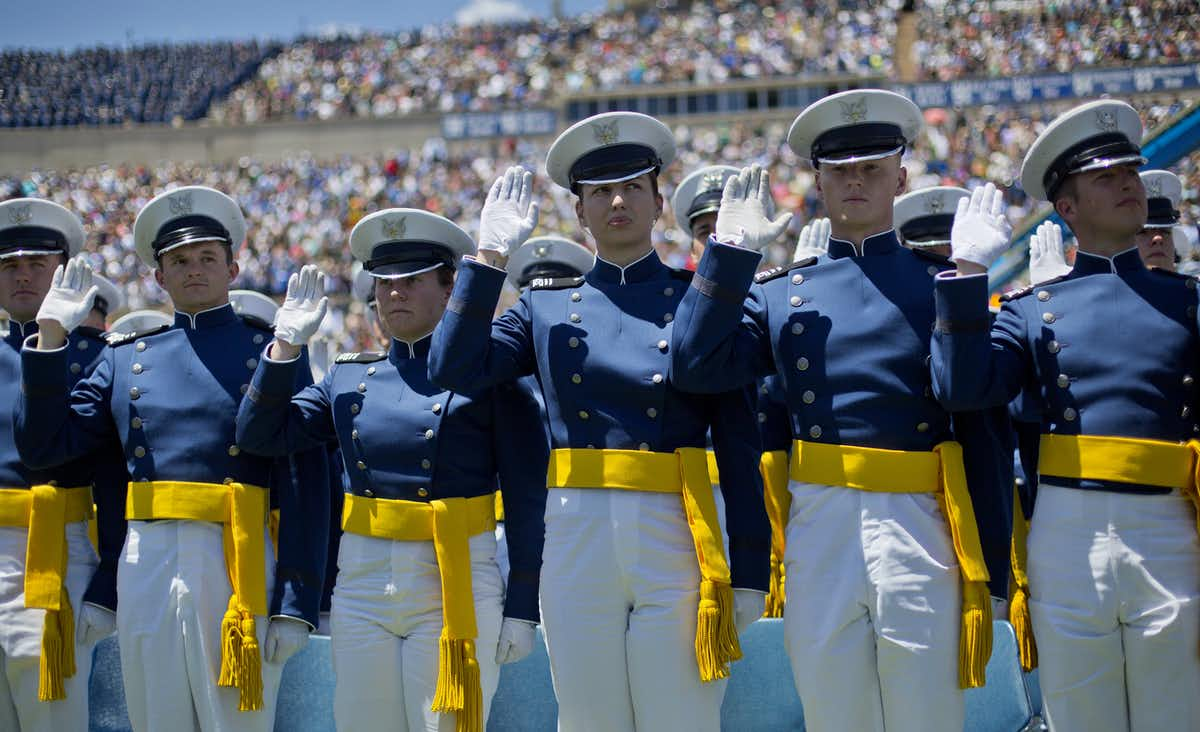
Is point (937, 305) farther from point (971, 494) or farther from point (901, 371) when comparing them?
point (971, 494)

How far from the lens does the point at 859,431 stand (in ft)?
11.2

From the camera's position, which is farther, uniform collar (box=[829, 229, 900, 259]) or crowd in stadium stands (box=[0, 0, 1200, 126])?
crowd in stadium stands (box=[0, 0, 1200, 126])

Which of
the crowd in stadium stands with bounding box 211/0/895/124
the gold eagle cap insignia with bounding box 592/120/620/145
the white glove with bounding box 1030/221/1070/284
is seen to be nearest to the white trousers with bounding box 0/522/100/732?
the gold eagle cap insignia with bounding box 592/120/620/145

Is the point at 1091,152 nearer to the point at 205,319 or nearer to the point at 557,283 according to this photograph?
the point at 557,283

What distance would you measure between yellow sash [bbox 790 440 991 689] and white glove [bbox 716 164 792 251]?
601mm

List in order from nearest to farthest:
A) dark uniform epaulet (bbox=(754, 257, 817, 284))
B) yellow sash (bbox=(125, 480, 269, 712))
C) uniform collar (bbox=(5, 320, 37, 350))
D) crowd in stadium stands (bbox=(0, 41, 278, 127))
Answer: dark uniform epaulet (bbox=(754, 257, 817, 284))
yellow sash (bbox=(125, 480, 269, 712))
uniform collar (bbox=(5, 320, 37, 350))
crowd in stadium stands (bbox=(0, 41, 278, 127))

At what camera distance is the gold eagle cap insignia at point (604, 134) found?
387 cm

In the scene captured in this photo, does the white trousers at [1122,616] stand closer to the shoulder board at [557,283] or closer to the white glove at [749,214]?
the white glove at [749,214]

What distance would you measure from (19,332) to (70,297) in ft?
2.06

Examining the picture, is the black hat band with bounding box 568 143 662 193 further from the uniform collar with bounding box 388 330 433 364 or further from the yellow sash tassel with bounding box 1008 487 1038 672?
the yellow sash tassel with bounding box 1008 487 1038 672

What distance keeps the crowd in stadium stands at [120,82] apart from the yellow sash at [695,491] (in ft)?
127

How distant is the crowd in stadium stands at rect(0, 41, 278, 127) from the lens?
39.3 metres

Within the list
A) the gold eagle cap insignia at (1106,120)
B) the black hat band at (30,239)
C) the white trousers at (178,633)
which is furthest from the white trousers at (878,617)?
the black hat band at (30,239)

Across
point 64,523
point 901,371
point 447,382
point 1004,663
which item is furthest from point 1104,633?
point 64,523
